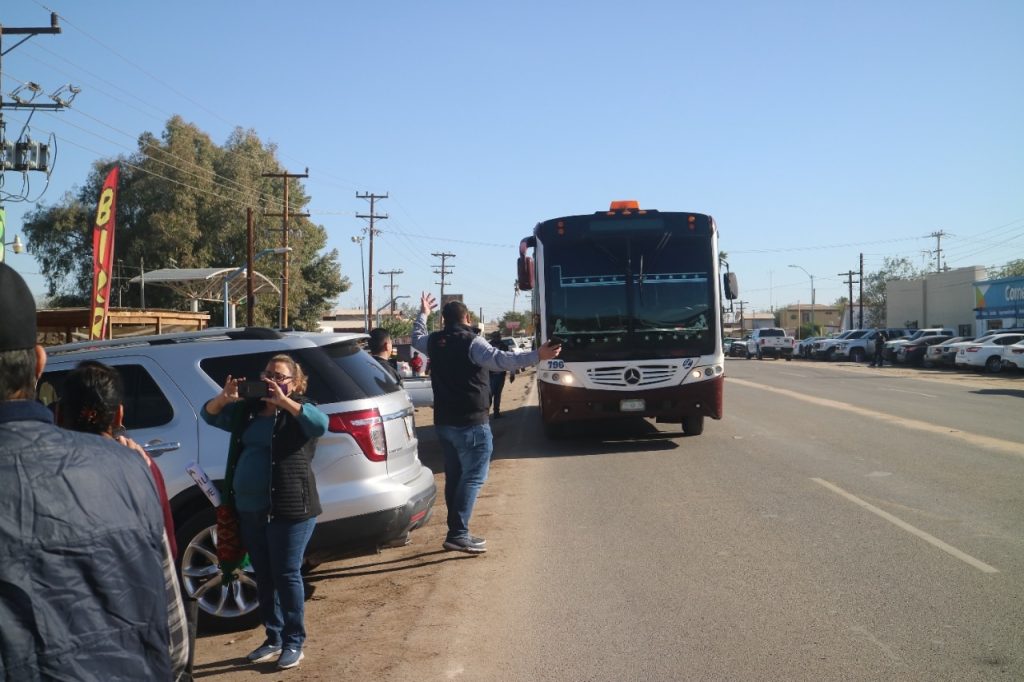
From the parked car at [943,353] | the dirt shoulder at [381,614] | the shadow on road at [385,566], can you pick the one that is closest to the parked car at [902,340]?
the parked car at [943,353]

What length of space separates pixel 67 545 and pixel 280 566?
3.04 meters

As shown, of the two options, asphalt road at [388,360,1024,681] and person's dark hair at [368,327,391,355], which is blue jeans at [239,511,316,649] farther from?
person's dark hair at [368,327,391,355]

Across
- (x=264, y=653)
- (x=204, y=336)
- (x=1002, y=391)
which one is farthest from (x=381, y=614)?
(x=1002, y=391)

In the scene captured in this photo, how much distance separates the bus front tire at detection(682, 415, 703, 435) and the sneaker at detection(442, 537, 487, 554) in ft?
25.1

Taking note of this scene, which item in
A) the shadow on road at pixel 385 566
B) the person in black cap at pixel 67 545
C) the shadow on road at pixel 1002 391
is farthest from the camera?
the shadow on road at pixel 1002 391

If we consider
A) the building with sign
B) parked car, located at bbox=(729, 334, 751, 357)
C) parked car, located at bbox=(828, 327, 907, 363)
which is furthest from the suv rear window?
parked car, located at bbox=(729, 334, 751, 357)

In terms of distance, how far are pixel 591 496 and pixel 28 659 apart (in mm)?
8048

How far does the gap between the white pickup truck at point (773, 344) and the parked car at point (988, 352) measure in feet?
71.7

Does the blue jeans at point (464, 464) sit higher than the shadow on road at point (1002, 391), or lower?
higher

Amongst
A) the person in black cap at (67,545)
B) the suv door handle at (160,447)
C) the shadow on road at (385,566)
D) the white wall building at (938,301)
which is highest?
the white wall building at (938,301)

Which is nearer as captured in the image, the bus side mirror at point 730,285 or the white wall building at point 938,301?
the bus side mirror at point 730,285

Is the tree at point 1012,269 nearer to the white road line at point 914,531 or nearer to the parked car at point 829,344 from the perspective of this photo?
the parked car at point 829,344

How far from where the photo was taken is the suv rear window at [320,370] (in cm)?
575

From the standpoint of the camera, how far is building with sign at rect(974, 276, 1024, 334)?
50.8 meters
